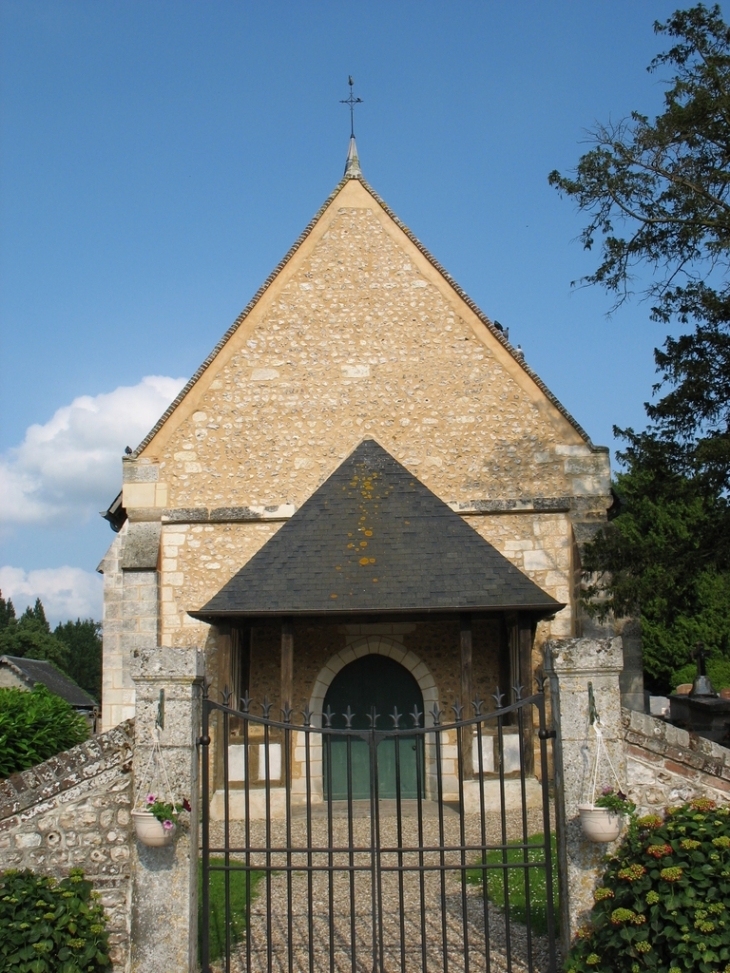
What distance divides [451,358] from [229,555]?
425cm

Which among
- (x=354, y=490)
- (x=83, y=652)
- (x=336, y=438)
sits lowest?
(x=83, y=652)

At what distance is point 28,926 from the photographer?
14.7 ft

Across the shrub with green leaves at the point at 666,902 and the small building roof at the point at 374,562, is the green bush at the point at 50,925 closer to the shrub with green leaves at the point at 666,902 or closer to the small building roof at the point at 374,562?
the shrub with green leaves at the point at 666,902

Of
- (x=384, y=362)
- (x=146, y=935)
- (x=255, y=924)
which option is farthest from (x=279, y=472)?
(x=146, y=935)

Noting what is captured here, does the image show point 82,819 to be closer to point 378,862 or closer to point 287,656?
point 378,862

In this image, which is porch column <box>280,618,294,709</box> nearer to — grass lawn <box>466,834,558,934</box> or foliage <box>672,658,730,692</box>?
grass lawn <box>466,834,558,934</box>

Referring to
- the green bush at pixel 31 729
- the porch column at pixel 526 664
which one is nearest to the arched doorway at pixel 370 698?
the porch column at pixel 526 664

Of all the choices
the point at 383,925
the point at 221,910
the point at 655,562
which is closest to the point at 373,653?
the point at 655,562

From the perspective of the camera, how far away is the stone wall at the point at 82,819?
4867 mm

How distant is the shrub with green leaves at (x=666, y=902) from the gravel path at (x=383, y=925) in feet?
1.48

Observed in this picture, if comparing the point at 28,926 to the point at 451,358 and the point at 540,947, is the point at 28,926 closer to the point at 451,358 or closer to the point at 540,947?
the point at 540,947

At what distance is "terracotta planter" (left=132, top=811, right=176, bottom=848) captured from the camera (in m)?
4.66

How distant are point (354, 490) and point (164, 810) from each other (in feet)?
24.7

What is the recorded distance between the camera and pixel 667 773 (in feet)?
15.8
